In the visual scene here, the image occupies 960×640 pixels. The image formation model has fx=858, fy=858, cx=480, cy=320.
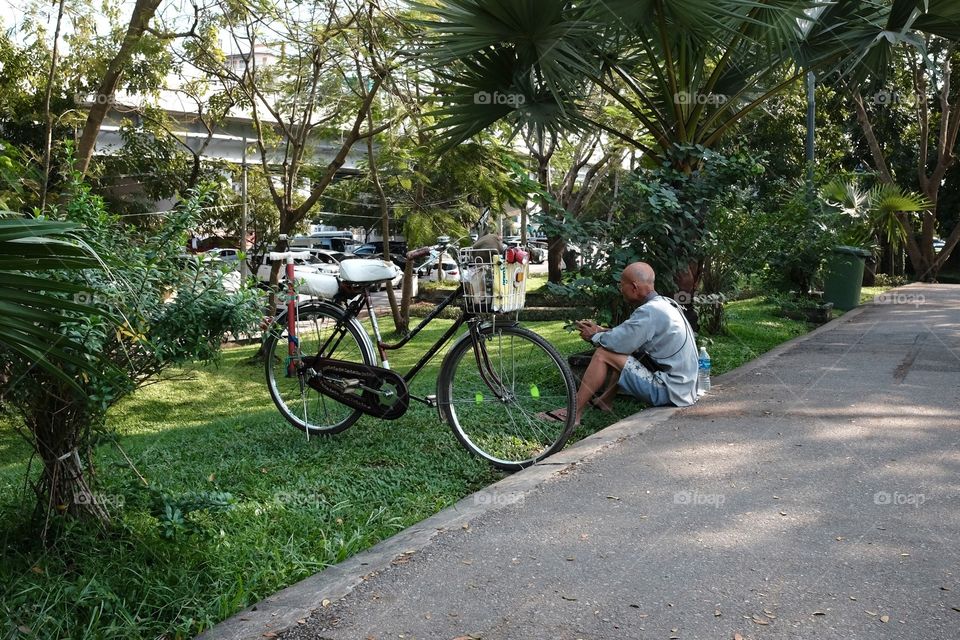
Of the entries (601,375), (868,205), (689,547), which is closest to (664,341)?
(601,375)

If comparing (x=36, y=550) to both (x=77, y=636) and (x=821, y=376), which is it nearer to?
(x=77, y=636)

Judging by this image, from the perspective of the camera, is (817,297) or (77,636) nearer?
(77,636)

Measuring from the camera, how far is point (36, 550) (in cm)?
348

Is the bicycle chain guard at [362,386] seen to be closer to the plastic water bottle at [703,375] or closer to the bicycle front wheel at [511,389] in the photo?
the bicycle front wheel at [511,389]

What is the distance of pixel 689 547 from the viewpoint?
361 cm

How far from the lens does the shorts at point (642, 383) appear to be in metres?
6.00

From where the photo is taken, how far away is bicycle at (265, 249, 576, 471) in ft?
16.8

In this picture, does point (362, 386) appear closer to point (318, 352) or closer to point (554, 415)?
point (318, 352)

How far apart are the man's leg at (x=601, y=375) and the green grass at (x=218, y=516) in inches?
10.9

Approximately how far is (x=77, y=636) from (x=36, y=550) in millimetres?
739

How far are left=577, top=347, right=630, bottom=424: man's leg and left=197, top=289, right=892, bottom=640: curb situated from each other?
0.26 meters

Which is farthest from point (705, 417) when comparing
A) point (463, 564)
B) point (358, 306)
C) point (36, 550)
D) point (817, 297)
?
point (817, 297)

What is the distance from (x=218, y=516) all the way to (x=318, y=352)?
1.97m

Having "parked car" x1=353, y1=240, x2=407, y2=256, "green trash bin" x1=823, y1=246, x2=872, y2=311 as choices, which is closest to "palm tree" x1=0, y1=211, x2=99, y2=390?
"green trash bin" x1=823, y1=246, x2=872, y2=311
